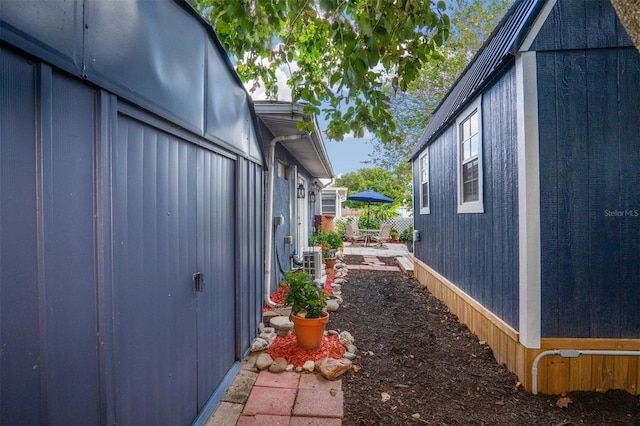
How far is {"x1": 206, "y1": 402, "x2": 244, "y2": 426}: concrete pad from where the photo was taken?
7.31ft

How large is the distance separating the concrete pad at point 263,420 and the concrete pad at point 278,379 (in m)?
0.38

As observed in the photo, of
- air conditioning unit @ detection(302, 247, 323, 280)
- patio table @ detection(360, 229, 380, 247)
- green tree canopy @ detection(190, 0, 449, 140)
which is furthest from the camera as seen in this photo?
patio table @ detection(360, 229, 380, 247)

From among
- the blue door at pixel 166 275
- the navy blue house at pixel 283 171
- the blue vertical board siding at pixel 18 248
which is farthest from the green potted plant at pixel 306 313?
the blue vertical board siding at pixel 18 248

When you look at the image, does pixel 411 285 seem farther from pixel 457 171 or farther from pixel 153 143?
pixel 153 143

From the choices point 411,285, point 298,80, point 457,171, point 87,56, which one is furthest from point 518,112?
point 411,285

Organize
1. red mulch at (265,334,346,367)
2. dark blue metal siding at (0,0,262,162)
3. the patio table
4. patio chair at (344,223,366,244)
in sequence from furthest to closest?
patio chair at (344,223,366,244), the patio table, red mulch at (265,334,346,367), dark blue metal siding at (0,0,262,162)

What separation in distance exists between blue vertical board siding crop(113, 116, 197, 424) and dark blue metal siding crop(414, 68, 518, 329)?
8.61 ft

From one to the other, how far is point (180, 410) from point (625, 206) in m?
3.49

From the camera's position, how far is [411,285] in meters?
6.78

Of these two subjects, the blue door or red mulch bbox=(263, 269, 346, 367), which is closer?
the blue door

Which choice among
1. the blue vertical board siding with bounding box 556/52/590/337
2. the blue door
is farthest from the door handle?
the blue vertical board siding with bounding box 556/52/590/337

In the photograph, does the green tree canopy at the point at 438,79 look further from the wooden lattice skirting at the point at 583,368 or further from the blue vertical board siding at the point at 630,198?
the wooden lattice skirting at the point at 583,368

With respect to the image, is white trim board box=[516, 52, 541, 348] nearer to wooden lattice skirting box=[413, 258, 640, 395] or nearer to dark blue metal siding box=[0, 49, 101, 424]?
wooden lattice skirting box=[413, 258, 640, 395]

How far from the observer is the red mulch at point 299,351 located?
3.12m
